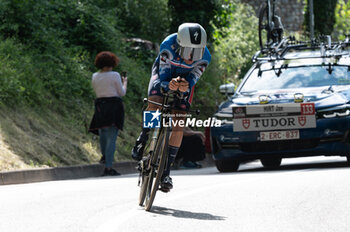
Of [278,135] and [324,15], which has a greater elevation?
[324,15]

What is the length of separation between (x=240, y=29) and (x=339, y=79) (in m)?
17.6

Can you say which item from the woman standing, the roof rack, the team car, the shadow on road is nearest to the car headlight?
the team car

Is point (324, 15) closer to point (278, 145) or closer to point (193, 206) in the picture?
point (278, 145)

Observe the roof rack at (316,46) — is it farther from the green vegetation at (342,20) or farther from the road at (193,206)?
the green vegetation at (342,20)

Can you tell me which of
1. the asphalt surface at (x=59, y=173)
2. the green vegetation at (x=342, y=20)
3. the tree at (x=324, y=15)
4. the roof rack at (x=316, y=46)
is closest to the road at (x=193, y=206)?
the asphalt surface at (x=59, y=173)

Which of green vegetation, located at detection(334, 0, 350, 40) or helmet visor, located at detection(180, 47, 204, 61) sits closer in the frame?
helmet visor, located at detection(180, 47, 204, 61)

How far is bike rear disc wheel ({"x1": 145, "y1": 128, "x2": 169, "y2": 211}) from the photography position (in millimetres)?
7849

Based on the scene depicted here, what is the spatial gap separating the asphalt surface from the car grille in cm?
267

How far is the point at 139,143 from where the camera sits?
8.63 metres

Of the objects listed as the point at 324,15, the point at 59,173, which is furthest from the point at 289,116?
the point at 324,15

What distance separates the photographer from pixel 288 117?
41.1 feet

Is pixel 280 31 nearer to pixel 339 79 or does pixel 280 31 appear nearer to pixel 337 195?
pixel 339 79

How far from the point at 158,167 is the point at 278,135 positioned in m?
4.91

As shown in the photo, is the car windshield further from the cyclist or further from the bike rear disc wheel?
the bike rear disc wheel
